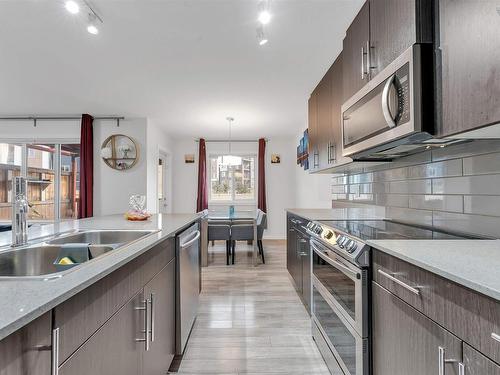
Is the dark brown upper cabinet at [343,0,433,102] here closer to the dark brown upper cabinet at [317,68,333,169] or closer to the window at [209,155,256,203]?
the dark brown upper cabinet at [317,68,333,169]

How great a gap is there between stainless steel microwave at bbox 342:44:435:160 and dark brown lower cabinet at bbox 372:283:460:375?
2.21ft

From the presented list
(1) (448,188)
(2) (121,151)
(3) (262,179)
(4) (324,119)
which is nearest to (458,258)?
(1) (448,188)

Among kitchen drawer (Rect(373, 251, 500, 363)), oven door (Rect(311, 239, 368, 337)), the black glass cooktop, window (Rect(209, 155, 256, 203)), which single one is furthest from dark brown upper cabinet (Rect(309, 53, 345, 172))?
window (Rect(209, 155, 256, 203))

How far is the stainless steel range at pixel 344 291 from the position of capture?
4.34 ft

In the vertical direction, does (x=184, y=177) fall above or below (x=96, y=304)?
above

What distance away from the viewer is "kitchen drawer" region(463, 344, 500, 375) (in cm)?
66

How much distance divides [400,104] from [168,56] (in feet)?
7.43

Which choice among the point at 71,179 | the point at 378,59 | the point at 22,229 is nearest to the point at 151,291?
the point at 22,229

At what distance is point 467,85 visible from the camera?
39.5 inches

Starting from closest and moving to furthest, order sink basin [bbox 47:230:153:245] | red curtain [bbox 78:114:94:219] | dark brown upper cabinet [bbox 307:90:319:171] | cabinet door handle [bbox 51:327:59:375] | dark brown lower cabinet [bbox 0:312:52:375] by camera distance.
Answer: dark brown lower cabinet [bbox 0:312:52:375], cabinet door handle [bbox 51:327:59:375], sink basin [bbox 47:230:153:245], dark brown upper cabinet [bbox 307:90:319:171], red curtain [bbox 78:114:94:219]

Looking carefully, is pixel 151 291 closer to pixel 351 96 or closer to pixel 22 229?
pixel 22 229

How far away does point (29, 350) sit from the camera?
590 millimetres

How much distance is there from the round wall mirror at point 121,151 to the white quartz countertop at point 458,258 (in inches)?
182

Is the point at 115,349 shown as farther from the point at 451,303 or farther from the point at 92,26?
the point at 92,26
